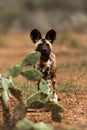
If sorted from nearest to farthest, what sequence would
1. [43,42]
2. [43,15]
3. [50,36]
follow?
[43,42] < [50,36] < [43,15]

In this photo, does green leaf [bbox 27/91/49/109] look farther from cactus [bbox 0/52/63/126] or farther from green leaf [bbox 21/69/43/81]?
green leaf [bbox 21/69/43/81]

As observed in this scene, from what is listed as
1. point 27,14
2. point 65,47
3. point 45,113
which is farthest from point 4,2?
point 45,113

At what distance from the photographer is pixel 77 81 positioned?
11695 mm

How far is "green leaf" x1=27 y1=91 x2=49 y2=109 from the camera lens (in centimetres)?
768

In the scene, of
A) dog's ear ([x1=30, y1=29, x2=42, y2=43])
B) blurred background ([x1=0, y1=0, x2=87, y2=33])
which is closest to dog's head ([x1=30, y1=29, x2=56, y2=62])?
dog's ear ([x1=30, y1=29, x2=42, y2=43])

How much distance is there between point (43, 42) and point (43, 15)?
94.8 feet

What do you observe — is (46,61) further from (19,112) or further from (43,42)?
(19,112)

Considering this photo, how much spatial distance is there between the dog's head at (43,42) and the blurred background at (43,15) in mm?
24018

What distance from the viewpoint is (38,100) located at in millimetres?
7723

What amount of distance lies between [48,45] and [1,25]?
26.7 metres

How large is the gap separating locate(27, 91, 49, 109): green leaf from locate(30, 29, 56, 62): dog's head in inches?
61.6

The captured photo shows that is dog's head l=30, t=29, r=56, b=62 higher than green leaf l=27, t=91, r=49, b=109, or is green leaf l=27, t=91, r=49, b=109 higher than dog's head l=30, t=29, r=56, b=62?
dog's head l=30, t=29, r=56, b=62

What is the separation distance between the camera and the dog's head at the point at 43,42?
9.21 metres

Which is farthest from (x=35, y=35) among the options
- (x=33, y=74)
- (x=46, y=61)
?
(x=33, y=74)
